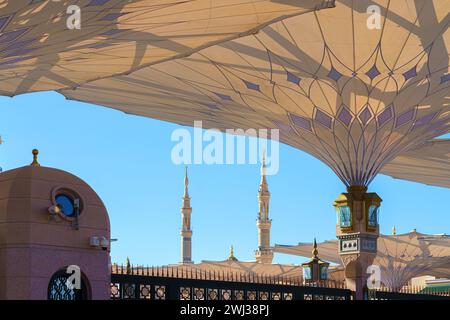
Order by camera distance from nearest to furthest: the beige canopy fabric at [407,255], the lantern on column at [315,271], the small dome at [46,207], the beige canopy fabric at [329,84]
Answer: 1. the small dome at [46,207]
2. the beige canopy fabric at [329,84]
3. the lantern on column at [315,271]
4. the beige canopy fabric at [407,255]

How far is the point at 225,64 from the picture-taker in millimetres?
29719

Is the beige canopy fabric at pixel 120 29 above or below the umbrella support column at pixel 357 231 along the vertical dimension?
above

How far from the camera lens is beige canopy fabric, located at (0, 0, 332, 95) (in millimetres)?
20312

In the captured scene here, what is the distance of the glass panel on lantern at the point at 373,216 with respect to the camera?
3250 cm

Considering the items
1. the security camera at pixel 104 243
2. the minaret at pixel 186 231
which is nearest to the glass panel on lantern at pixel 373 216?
the security camera at pixel 104 243

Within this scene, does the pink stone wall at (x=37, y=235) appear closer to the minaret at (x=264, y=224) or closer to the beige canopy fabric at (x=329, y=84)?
the beige canopy fabric at (x=329, y=84)

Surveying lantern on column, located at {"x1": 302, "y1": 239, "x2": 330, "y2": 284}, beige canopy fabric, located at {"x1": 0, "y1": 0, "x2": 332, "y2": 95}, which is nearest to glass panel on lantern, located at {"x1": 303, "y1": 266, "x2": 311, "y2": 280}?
lantern on column, located at {"x1": 302, "y1": 239, "x2": 330, "y2": 284}

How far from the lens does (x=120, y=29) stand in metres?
22.9

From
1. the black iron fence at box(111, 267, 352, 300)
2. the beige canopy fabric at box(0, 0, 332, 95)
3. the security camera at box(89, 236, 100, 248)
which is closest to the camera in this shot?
the security camera at box(89, 236, 100, 248)

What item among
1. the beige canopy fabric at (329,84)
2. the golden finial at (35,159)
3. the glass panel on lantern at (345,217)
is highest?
the beige canopy fabric at (329,84)

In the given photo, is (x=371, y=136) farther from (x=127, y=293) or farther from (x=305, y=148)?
(x=127, y=293)

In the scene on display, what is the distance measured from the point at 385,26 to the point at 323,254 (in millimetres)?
42994

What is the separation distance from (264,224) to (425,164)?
52.2m

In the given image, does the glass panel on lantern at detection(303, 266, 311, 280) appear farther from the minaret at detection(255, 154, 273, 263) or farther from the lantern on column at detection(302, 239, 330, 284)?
the minaret at detection(255, 154, 273, 263)
